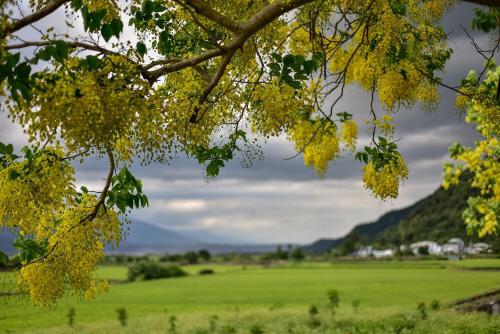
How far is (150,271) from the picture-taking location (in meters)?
65.1

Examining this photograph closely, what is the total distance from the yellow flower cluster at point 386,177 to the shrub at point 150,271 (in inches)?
2269

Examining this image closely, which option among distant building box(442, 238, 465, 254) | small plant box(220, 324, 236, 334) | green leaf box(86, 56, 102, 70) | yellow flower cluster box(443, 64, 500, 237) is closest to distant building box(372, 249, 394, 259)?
distant building box(442, 238, 465, 254)

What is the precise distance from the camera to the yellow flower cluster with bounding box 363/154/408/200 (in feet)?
26.7

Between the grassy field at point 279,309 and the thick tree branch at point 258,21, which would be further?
the grassy field at point 279,309

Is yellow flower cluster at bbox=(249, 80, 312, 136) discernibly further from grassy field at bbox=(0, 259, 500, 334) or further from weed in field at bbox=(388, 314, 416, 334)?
weed in field at bbox=(388, 314, 416, 334)

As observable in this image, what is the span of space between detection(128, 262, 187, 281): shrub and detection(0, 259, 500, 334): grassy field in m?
16.2

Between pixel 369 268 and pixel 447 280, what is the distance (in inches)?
1113

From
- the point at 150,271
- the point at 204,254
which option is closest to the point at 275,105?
the point at 150,271

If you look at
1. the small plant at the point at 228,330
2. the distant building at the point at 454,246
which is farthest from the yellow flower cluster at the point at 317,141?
the distant building at the point at 454,246

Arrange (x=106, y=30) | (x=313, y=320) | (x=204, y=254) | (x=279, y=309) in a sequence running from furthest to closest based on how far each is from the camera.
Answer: (x=204, y=254) → (x=279, y=309) → (x=313, y=320) → (x=106, y=30)

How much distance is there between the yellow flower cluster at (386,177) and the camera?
320 inches

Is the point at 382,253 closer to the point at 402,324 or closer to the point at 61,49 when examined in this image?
the point at 402,324

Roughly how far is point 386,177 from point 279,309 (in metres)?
15.0

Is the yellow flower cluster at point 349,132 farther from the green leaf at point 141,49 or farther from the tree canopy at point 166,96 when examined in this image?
the green leaf at point 141,49
